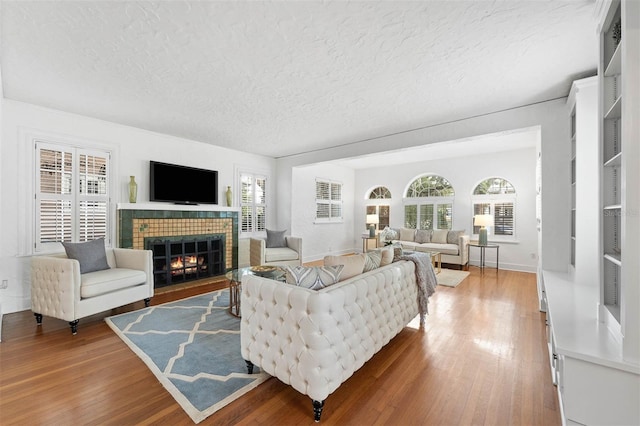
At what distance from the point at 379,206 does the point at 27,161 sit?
738 centimetres

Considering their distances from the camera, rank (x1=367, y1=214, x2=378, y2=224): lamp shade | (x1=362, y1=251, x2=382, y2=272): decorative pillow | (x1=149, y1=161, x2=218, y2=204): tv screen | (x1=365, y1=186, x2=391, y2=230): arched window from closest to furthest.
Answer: (x1=362, y1=251, x2=382, y2=272): decorative pillow, (x1=149, y1=161, x2=218, y2=204): tv screen, (x1=367, y1=214, x2=378, y2=224): lamp shade, (x1=365, y1=186, x2=391, y2=230): arched window

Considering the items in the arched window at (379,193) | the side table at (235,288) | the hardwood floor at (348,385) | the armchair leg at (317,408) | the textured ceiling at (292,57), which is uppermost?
the textured ceiling at (292,57)

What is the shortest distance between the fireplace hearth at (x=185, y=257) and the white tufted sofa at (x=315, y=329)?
3090 mm

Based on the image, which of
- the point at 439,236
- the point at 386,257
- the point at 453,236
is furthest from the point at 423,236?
the point at 386,257

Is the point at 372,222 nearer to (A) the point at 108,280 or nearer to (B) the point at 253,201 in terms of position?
(B) the point at 253,201

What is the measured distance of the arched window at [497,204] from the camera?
20.1 feet

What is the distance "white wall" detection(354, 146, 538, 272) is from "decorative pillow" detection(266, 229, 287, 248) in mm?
3558

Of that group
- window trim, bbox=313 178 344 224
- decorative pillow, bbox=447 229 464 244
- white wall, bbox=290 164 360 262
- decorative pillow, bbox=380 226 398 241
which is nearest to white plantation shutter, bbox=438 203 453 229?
decorative pillow, bbox=447 229 464 244

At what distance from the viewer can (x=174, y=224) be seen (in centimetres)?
470

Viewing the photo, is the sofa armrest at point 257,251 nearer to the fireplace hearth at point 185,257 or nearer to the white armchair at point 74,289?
the fireplace hearth at point 185,257

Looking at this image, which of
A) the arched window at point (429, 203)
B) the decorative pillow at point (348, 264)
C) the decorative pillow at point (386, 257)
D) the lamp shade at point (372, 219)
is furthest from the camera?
the lamp shade at point (372, 219)

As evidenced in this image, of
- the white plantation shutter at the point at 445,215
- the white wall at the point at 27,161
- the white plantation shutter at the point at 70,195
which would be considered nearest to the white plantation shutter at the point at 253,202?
the white wall at the point at 27,161

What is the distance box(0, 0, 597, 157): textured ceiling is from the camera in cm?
190

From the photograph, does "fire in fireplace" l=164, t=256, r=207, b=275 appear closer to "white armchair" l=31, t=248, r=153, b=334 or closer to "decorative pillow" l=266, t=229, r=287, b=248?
"white armchair" l=31, t=248, r=153, b=334
